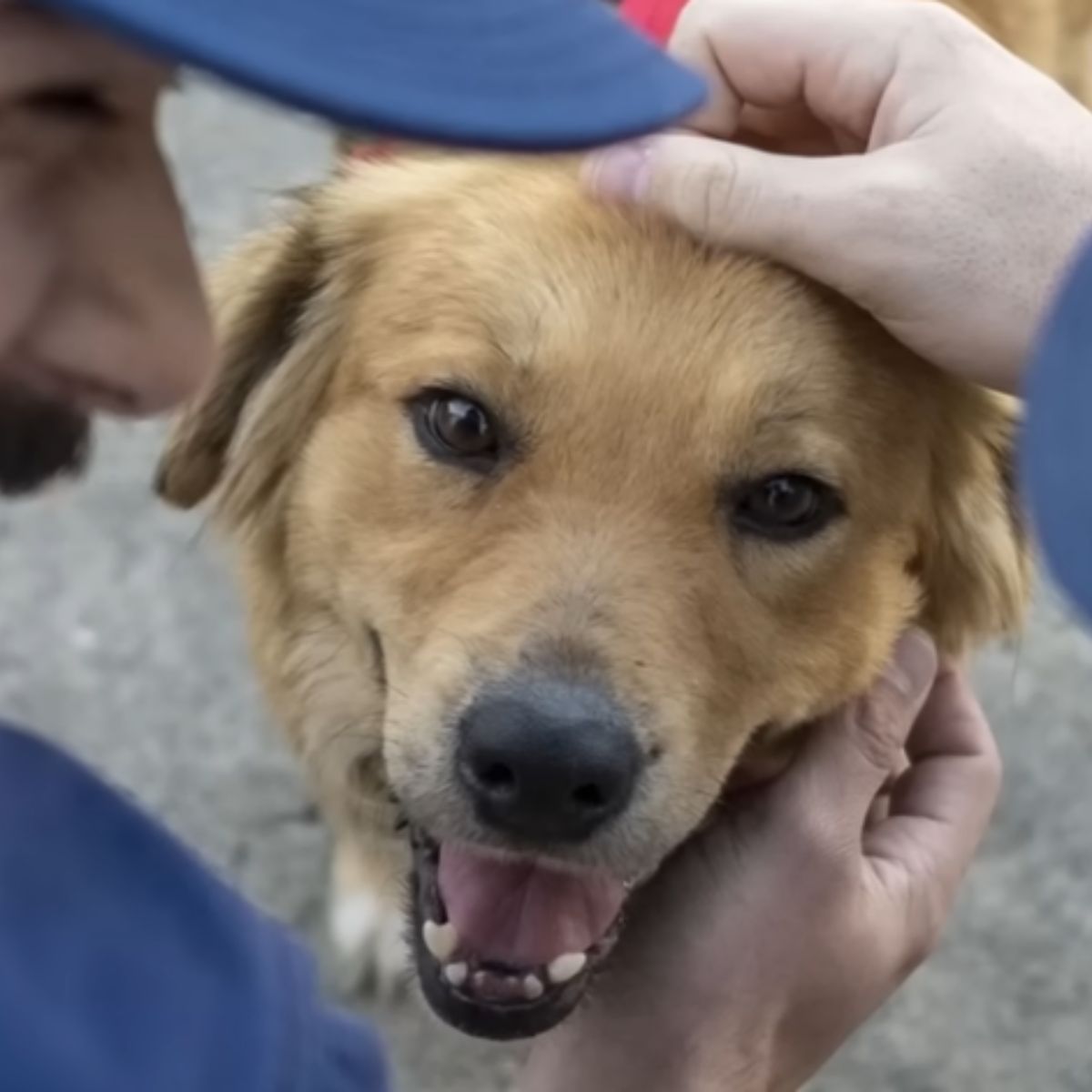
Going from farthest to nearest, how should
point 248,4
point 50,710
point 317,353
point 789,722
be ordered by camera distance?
1. point 50,710
2. point 317,353
3. point 789,722
4. point 248,4

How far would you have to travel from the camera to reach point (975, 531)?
207 centimetres

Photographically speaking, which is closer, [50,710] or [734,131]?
[734,131]

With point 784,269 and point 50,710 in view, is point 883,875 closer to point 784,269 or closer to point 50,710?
point 784,269

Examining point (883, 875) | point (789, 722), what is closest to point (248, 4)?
point (789, 722)

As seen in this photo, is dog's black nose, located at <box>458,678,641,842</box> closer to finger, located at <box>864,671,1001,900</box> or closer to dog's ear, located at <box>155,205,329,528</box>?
finger, located at <box>864,671,1001,900</box>

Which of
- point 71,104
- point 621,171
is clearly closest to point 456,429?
point 621,171

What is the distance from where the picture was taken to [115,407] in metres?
1.19

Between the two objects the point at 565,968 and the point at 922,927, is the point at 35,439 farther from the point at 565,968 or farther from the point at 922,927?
the point at 922,927

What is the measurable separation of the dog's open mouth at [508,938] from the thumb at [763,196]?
2.26 ft

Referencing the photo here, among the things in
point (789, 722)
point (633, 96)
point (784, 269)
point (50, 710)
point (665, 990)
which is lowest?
point (50, 710)

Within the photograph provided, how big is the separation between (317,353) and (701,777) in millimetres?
710

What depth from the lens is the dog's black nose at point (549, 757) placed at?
1638 mm

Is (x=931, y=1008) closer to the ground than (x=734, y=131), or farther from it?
closer to the ground

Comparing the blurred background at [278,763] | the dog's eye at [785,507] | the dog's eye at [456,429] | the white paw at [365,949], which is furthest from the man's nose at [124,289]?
the white paw at [365,949]
